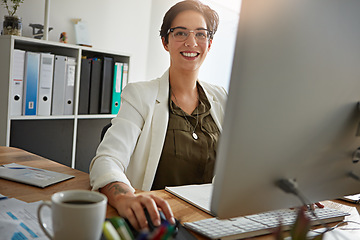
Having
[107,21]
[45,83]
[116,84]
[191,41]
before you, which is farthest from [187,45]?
[107,21]

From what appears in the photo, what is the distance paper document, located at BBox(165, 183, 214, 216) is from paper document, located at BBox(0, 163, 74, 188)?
36cm

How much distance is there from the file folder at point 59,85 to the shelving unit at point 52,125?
68 millimetres

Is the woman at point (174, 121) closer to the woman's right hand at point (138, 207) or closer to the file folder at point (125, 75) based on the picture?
the woman's right hand at point (138, 207)

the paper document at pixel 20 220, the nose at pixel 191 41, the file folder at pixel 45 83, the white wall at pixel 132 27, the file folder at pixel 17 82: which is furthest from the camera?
the white wall at pixel 132 27

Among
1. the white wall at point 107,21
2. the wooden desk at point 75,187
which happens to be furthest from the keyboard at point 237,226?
the white wall at point 107,21

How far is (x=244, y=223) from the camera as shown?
0.81 meters

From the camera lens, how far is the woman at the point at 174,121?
4.28ft

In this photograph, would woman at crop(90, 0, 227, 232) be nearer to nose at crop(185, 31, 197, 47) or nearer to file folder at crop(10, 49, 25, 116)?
nose at crop(185, 31, 197, 47)

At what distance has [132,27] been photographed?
3.48 m

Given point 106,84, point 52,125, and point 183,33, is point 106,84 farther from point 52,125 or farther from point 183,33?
point 183,33

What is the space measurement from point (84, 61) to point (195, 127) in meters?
1.51

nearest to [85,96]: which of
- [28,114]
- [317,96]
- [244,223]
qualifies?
[28,114]

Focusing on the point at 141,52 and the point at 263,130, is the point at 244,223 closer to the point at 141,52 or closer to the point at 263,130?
the point at 263,130

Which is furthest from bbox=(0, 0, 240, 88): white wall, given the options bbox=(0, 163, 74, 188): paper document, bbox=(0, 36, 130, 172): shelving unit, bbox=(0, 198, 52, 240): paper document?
bbox=(0, 198, 52, 240): paper document
